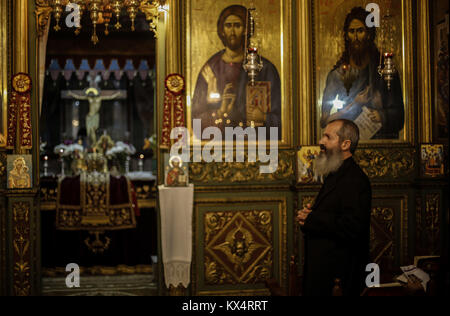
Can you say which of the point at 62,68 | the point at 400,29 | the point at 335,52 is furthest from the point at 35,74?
the point at 62,68

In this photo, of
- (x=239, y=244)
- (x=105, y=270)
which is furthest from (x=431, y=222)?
(x=105, y=270)

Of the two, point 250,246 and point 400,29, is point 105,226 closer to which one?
point 250,246

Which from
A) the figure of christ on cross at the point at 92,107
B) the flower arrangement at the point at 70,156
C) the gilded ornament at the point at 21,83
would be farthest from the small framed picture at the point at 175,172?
the figure of christ on cross at the point at 92,107

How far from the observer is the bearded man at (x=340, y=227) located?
3504 millimetres

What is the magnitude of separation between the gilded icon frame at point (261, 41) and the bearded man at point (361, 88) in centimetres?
47

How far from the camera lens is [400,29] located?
6281 millimetres

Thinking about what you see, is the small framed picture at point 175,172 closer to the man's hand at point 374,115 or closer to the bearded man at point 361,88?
the bearded man at point 361,88

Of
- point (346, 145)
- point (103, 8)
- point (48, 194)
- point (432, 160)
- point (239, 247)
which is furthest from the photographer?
point (48, 194)

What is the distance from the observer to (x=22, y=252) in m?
5.70

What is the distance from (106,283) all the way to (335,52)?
3919mm

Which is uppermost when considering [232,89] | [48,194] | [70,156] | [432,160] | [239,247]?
[232,89]

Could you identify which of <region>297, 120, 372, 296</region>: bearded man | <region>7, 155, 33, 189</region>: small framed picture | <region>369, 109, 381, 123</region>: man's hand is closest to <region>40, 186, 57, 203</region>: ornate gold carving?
<region>7, 155, 33, 189</region>: small framed picture

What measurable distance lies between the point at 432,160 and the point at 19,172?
455 centimetres

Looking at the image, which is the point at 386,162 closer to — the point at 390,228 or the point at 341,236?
the point at 390,228
